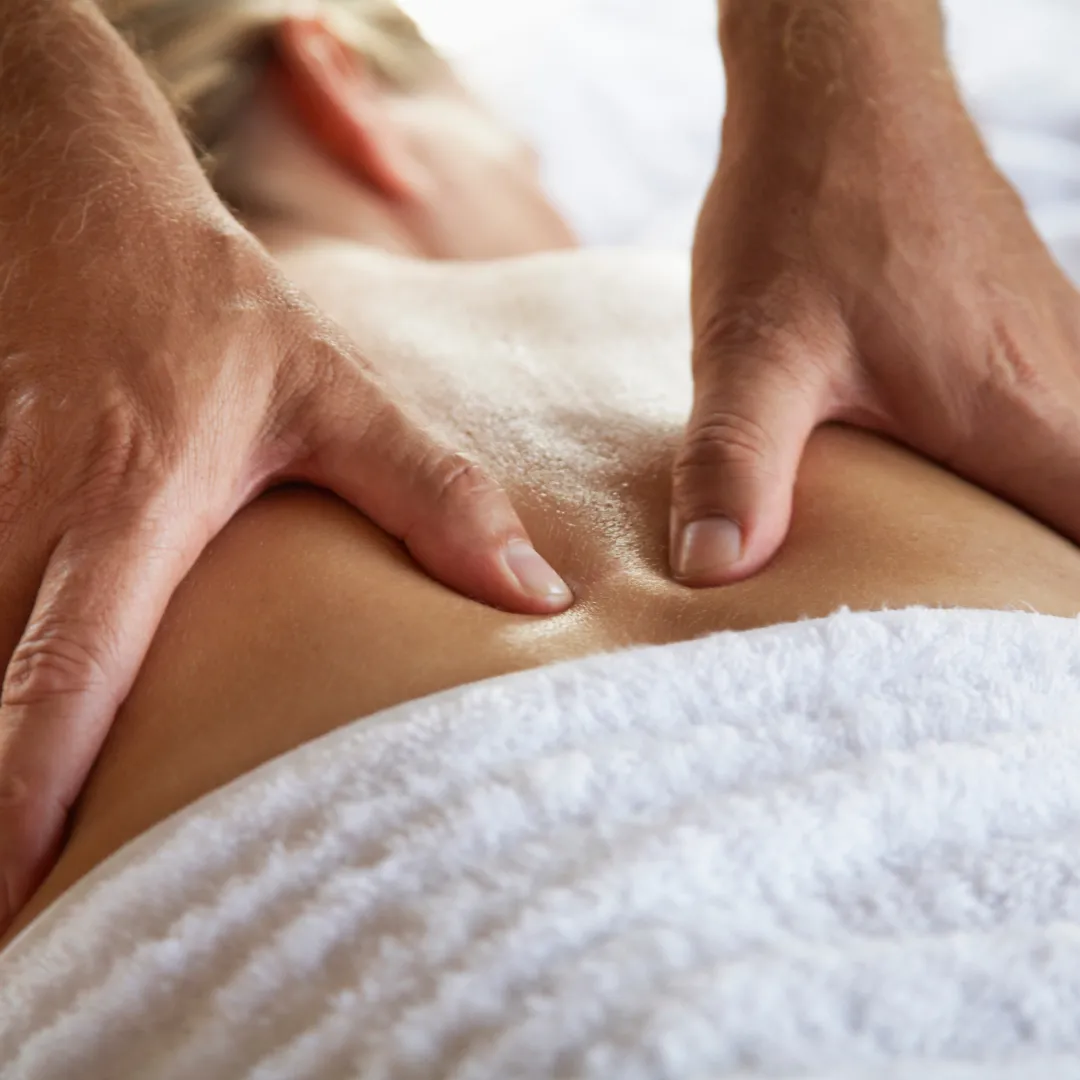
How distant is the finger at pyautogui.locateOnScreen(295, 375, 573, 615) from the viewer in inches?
25.2

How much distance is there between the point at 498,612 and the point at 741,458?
17 centimetres

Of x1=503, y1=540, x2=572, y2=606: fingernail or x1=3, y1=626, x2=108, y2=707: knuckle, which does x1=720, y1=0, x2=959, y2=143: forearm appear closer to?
x1=503, y1=540, x2=572, y2=606: fingernail

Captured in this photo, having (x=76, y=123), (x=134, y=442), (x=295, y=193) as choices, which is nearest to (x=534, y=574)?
(x=134, y=442)

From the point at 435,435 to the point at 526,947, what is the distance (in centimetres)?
37

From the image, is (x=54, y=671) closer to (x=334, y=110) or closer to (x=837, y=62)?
(x=837, y=62)

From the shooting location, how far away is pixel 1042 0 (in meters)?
1.94

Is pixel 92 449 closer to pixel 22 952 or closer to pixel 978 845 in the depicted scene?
pixel 22 952

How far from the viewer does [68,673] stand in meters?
0.60

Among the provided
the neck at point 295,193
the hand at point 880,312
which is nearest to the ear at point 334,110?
the neck at point 295,193

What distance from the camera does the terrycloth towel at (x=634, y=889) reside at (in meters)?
0.39

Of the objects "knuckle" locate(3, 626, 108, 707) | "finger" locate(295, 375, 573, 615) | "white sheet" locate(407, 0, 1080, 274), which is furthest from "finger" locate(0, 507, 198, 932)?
"white sheet" locate(407, 0, 1080, 274)

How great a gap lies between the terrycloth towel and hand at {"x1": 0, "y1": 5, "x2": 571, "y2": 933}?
0.42ft

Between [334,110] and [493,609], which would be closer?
[493,609]

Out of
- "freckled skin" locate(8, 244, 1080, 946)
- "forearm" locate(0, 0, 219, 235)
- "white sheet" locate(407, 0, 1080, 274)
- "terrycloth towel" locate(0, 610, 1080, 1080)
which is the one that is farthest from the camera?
"white sheet" locate(407, 0, 1080, 274)
